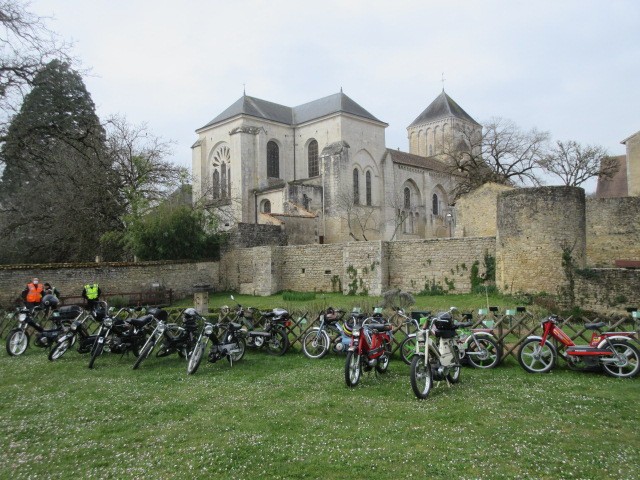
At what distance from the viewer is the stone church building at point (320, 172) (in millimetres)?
40875

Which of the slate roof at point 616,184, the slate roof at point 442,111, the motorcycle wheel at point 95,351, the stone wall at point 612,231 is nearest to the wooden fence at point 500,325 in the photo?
the motorcycle wheel at point 95,351

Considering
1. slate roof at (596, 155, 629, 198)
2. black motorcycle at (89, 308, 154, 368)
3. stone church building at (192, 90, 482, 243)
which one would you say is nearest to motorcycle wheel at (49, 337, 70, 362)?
black motorcycle at (89, 308, 154, 368)

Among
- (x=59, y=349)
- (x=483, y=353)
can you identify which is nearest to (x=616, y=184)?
(x=483, y=353)

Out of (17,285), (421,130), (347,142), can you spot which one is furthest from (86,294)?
(421,130)

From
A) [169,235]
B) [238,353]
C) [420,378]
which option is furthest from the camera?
[169,235]

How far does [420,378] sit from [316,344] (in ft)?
11.0

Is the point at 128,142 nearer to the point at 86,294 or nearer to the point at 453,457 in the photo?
the point at 86,294

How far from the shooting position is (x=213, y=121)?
147 ft

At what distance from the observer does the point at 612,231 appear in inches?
926

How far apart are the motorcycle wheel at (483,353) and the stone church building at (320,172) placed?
93.9ft

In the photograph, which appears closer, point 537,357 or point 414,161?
point 537,357

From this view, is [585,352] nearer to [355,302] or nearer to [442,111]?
[355,302]

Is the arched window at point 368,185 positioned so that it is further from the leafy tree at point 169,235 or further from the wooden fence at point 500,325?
the wooden fence at point 500,325

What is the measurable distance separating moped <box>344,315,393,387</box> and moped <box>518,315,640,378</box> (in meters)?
2.21
